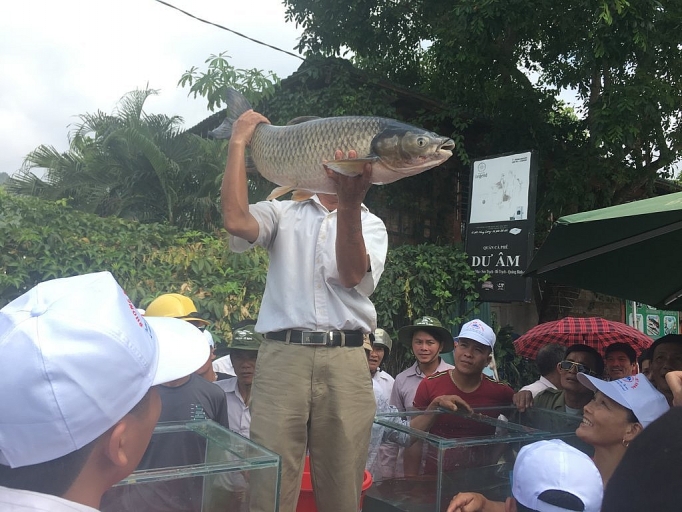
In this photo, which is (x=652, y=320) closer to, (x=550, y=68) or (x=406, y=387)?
(x=550, y=68)

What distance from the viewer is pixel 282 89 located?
28.7 ft

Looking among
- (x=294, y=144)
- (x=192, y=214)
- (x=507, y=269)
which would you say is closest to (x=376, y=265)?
(x=294, y=144)

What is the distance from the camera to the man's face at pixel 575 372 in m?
3.72

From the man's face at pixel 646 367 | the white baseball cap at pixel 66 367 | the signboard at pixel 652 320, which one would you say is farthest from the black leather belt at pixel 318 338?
the signboard at pixel 652 320

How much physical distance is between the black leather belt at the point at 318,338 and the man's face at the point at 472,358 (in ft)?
5.97

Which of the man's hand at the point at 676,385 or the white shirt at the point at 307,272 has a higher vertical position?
the white shirt at the point at 307,272

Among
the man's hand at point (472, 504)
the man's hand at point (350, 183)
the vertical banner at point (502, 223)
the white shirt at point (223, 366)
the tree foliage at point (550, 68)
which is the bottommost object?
the man's hand at point (472, 504)

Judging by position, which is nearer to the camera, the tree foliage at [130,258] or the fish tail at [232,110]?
the fish tail at [232,110]

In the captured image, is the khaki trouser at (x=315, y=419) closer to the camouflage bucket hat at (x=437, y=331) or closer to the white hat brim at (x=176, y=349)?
the white hat brim at (x=176, y=349)

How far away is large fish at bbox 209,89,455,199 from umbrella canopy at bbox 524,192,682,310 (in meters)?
1.25

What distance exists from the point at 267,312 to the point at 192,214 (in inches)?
268

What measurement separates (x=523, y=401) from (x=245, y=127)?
2.34 metres

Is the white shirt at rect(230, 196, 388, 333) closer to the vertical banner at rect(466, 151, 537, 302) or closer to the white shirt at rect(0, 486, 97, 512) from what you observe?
the white shirt at rect(0, 486, 97, 512)

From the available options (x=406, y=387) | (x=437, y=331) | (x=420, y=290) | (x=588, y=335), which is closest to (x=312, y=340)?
(x=406, y=387)
